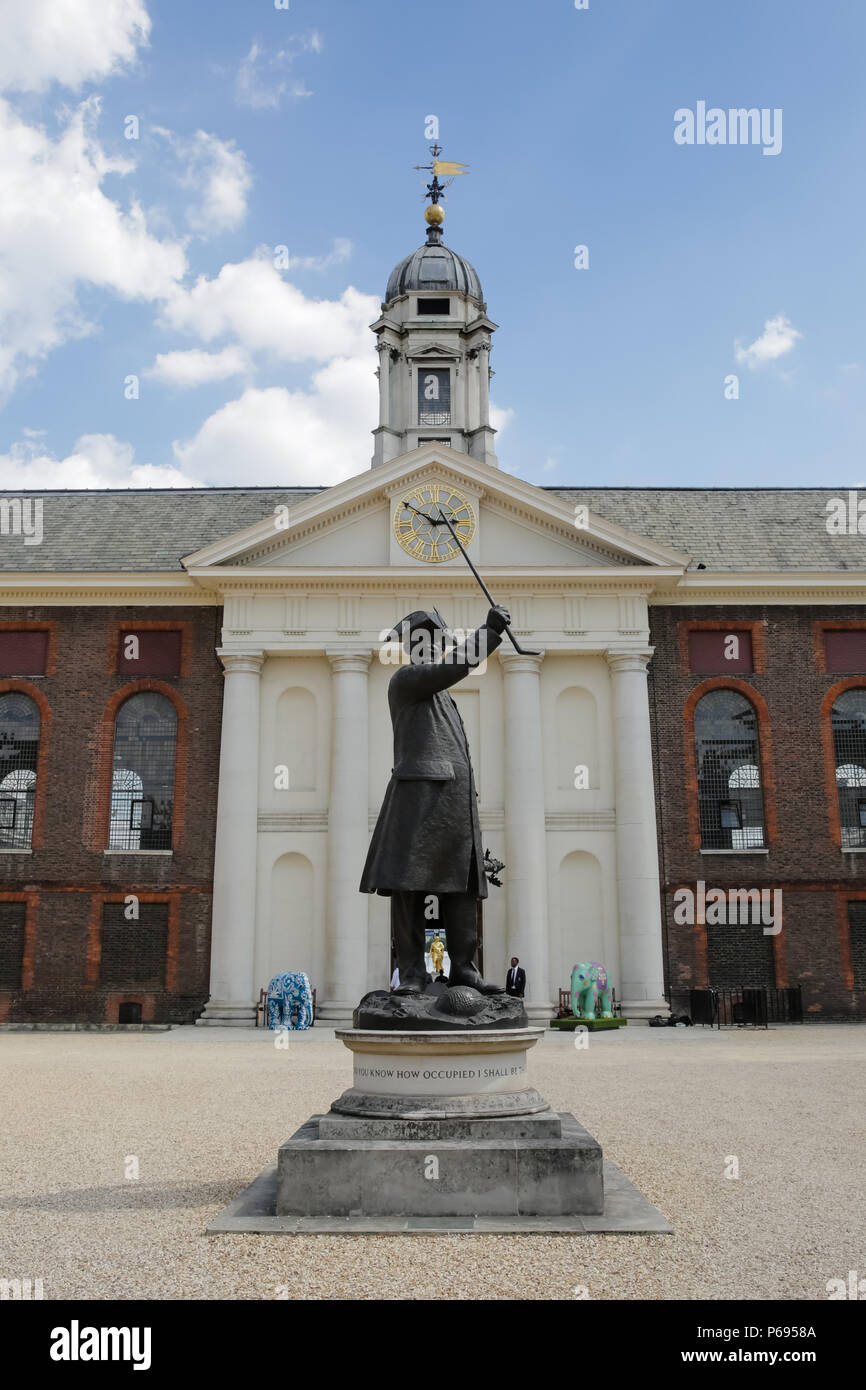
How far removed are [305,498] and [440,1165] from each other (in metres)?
31.2

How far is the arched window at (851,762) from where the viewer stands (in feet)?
105

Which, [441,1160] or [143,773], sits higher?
[143,773]

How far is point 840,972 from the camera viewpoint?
3069 cm

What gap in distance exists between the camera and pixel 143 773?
32.1 metres

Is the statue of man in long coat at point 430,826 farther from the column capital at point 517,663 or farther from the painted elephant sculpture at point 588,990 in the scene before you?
the column capital at point 517,663

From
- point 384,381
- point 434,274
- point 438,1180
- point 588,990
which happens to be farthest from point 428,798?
point 434,274

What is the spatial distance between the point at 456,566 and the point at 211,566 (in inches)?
267

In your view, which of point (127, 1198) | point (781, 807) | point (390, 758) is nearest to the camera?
point (127, 1198)

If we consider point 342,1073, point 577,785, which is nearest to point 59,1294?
point 342,1073

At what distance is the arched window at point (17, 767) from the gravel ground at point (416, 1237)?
12435mm

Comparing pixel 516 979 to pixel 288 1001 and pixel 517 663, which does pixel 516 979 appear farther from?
pixel 517 663

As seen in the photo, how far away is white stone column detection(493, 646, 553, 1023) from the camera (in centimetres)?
2970

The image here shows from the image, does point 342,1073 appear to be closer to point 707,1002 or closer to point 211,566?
point 707,1002

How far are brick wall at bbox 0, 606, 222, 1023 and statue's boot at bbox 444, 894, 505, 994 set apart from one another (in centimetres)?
2279
